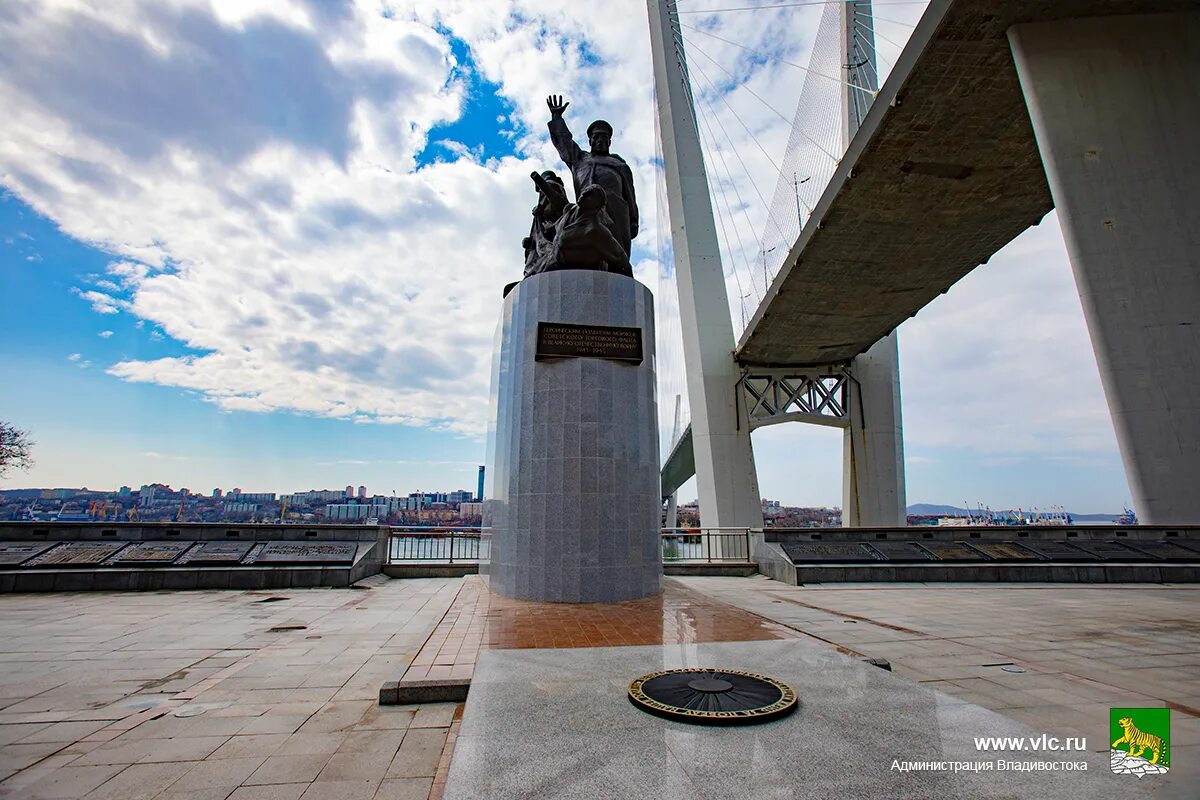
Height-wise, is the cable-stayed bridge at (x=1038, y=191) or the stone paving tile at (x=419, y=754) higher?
the cable-stayed bridge at (x=1038, y=191)

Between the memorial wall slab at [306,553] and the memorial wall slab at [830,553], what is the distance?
330 inches

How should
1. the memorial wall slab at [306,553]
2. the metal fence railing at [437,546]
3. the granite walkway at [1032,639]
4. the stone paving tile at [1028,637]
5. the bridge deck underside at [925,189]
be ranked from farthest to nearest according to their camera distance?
the metal fence railing at [437,546], the memorial wall slab at [306,553], the bridge deck underside at [925,189], the stone paving tile at [1028,637], the granite walkway at [1032,639]

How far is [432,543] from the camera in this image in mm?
12383

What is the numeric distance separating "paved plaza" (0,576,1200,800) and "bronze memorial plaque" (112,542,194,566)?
839mm

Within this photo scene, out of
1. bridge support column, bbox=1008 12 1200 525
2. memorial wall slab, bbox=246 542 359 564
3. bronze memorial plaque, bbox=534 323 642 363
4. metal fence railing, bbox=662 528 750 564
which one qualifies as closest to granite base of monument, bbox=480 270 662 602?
bronze memorial plaque, bbox=534 323 642 363

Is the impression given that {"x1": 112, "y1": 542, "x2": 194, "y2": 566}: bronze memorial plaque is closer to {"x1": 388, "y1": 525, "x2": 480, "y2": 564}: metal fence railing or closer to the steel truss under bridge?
{"x1": 388, "y1": 525, "x2": 480, "y2": 564}: metal fence railing

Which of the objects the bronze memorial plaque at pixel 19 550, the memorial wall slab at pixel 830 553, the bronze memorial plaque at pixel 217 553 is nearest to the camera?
the bronze memorial plaque at pixel 19 550

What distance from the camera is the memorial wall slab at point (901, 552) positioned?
11242 millimetres

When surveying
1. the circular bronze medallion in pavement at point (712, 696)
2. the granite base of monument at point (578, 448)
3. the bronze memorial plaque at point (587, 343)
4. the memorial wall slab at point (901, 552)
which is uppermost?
the bronze memorial plaque at point (587, 343)

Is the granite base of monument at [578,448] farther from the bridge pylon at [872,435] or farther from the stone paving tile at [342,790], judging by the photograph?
the bridge pylon at [872,435]

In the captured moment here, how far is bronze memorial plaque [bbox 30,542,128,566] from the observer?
881 centimetres

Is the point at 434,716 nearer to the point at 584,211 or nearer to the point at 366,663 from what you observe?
the point at 366,663

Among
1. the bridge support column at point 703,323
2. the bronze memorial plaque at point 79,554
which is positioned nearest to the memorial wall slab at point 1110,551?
the bridge support column at point 703,323

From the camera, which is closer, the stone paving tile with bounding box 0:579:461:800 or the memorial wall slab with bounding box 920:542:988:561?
the stone paving tile with bounding box 0:579:461:800
